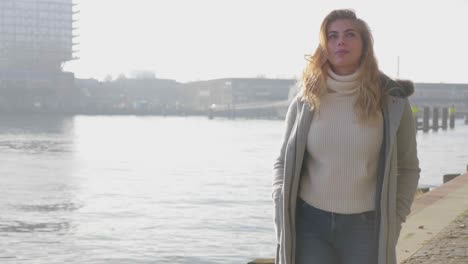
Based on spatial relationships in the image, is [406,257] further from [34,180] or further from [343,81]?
[34,180]

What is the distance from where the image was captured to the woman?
3348 millimetres

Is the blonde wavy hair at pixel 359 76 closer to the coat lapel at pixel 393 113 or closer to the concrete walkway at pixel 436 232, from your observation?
the coat lapel at pixel 393 113

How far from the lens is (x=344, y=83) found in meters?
3.42

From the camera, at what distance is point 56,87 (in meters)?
171

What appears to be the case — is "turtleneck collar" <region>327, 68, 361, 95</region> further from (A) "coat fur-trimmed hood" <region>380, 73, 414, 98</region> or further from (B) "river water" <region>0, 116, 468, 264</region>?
(B) "river water" <region>0, 116, 468, 264</region>

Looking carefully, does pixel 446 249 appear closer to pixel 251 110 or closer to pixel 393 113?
pixel 393 113

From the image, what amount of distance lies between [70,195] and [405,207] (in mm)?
19583

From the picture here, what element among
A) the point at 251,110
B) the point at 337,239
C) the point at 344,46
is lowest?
the point at 251,110

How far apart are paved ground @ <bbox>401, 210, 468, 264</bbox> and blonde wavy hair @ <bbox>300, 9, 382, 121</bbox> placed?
4.12 meters

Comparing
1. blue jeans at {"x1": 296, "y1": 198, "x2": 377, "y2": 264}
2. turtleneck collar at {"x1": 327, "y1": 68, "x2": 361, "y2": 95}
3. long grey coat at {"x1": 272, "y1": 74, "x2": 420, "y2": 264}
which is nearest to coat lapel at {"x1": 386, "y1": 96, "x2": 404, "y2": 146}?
→ long grey coat at {"x1": 272, "y1": 74, "x2": 420, "y2": 264}

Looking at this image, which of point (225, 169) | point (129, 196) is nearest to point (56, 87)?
point (225, 169)

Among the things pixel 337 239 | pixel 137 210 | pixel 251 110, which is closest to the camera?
pixel 337 239

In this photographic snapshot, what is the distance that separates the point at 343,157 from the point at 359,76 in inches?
13.2

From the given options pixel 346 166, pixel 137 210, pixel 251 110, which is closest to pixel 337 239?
pixel 346 166
